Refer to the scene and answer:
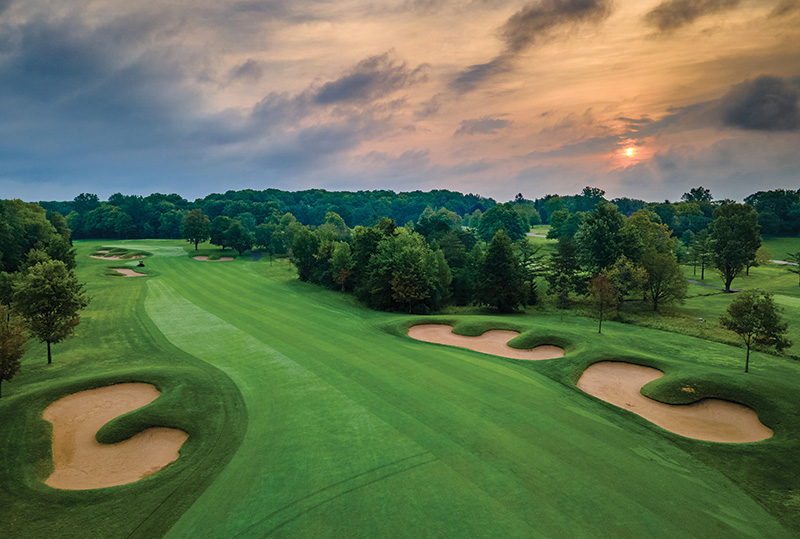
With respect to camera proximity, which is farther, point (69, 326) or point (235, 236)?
point (235, 236)

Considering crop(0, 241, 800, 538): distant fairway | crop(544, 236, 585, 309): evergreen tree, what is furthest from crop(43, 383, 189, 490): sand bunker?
crop(544, 236, 585, 309): evergreen tree

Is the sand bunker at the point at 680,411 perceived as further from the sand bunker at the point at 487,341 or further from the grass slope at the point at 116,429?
the grass slope at the point at 116,429

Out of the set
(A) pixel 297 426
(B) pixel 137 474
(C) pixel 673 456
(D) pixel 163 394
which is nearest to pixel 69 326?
(D) pixel 163 394

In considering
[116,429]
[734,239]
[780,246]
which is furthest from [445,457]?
[780,246]

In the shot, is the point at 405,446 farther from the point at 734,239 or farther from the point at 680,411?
the point at 734,239

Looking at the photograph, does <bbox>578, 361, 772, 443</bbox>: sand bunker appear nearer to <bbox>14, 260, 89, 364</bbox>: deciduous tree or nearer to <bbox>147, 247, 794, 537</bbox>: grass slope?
<bbox>147, 247, 794, 537</bbox>: grass slope

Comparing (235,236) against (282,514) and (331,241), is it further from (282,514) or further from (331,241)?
(282,514)
